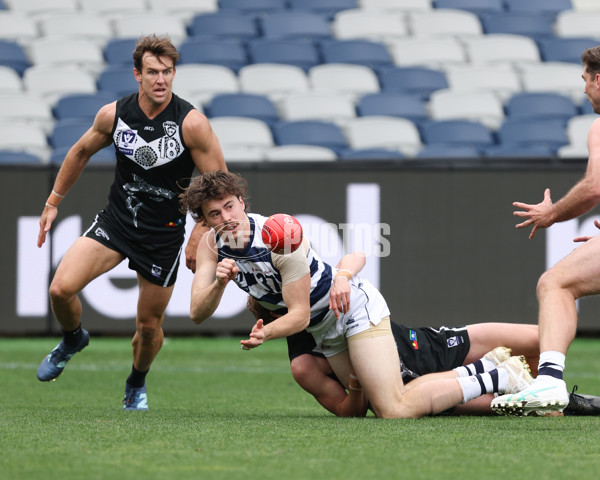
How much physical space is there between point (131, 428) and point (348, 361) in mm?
1319

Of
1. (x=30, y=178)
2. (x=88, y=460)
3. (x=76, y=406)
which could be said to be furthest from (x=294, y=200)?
(x=88, y=460)

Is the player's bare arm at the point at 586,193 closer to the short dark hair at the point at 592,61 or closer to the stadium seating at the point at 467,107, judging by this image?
the short dark hair at the point at 592,61

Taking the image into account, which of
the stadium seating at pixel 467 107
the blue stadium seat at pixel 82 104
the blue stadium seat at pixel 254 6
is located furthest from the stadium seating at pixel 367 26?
the blue stadium seat at pixel 82 104

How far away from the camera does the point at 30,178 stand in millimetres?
10516

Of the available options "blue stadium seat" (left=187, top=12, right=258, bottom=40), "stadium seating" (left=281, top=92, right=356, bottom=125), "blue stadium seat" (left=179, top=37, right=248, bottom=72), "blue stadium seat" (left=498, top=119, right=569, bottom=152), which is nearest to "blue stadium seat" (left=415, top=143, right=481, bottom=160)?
"blue stadium seat" (left=498, top=119, right=569, bottom=152)

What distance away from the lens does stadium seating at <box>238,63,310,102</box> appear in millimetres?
13406

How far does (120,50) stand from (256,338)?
33.2 ft

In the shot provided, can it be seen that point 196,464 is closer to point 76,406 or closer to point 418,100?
point 76,406

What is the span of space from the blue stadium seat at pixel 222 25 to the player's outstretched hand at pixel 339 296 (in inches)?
396

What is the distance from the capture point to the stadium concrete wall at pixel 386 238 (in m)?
10.4

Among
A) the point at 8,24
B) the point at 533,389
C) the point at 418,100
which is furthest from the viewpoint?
the point at 8,24

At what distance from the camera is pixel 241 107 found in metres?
12.8

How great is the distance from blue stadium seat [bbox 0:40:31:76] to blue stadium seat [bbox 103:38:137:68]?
3.94ft

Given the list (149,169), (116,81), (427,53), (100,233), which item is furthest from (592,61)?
(427,53)
